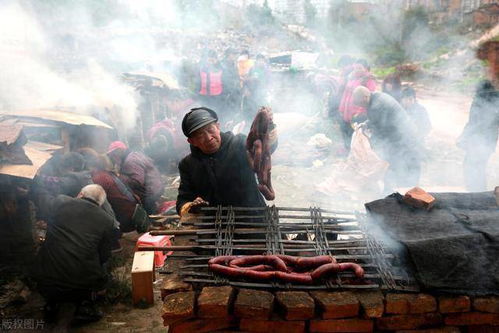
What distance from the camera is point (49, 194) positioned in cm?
491

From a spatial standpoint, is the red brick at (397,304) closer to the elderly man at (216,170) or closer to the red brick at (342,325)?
the red brick at (342,325)

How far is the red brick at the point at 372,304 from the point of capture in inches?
86.7

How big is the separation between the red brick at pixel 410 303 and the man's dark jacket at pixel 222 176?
Result: 1759 mm

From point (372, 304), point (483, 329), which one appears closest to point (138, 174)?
point (372, 304)

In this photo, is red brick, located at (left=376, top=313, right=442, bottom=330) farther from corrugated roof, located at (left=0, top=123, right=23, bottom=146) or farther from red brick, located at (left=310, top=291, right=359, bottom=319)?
corrugated roof, located at (left=0, top=123, right=23, bottom=146)

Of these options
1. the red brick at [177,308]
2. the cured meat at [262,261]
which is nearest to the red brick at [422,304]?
the cured meat at [262,261]

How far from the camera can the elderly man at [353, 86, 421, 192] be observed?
20.8ft

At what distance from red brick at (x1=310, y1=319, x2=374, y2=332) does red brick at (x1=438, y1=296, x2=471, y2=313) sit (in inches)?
16.9

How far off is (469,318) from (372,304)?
2.13ft

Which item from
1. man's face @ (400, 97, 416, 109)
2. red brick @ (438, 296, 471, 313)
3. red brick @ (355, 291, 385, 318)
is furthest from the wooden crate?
man's face @ (400, 97, 416, 109)

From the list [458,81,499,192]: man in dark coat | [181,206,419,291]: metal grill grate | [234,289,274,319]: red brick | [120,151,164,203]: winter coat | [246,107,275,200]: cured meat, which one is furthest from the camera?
[458,81,499,192]: man in dark coat

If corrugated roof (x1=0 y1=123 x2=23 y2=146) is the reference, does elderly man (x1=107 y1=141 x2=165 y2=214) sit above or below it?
below

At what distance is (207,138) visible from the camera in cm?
340

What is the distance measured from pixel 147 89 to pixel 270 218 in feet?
24.9
